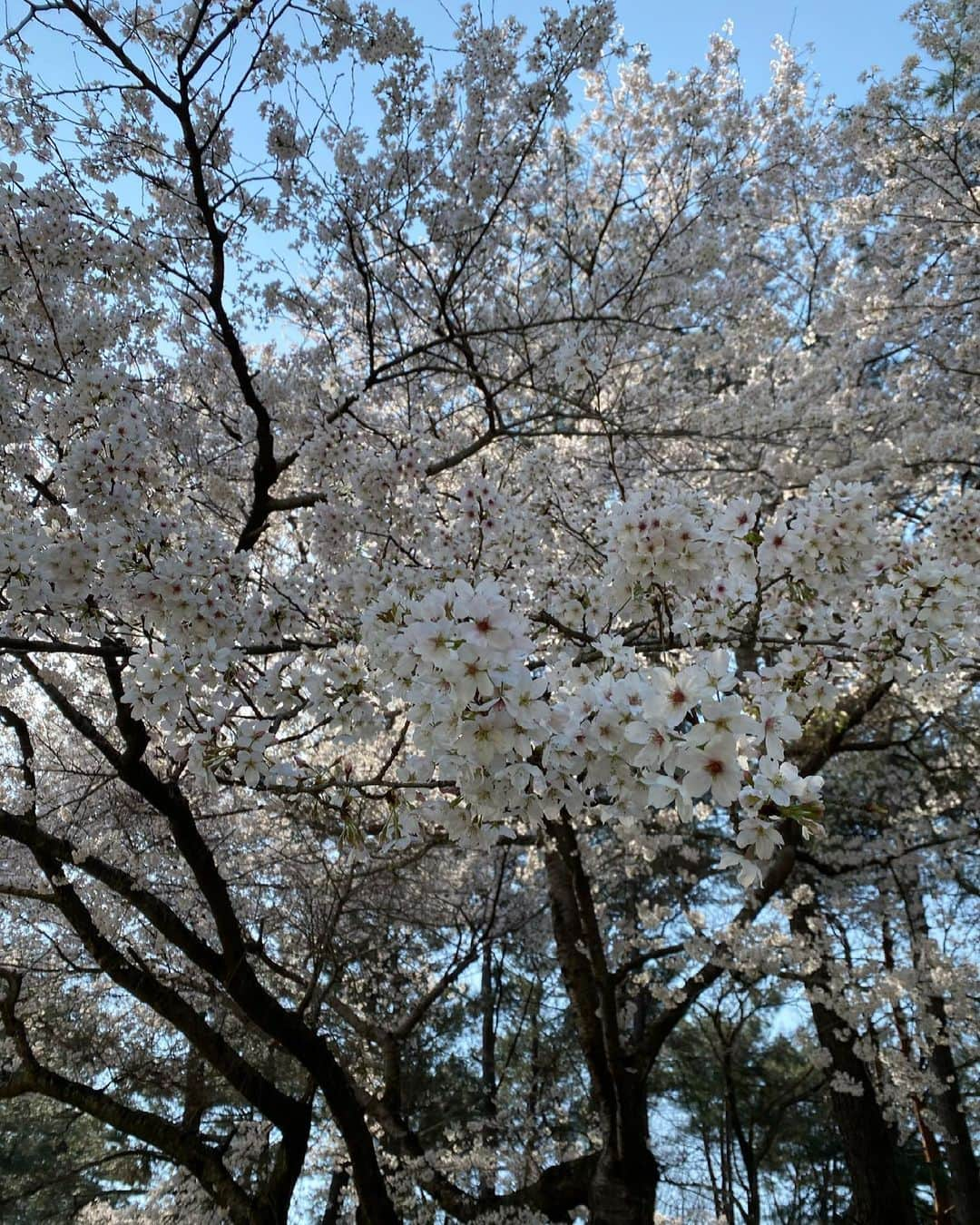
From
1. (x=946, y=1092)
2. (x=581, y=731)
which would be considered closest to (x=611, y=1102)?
(x=581, y=731)

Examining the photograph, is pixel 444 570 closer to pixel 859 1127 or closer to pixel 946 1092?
pixel 859 1127

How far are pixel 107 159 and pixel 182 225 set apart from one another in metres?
0.46

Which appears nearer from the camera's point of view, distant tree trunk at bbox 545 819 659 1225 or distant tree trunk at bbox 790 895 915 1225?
distant tree trunk at bbox 545 819 659 1225

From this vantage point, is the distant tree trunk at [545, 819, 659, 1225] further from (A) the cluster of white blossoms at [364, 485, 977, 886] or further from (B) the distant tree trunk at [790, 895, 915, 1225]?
(A) the cluster of white blossoms at [364, 485, 977, 886]

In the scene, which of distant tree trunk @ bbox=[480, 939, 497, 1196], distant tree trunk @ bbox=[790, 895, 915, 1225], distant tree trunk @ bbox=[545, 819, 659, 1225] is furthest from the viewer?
distant tree trunk @ bbox=[480, 939, 497, 1196]

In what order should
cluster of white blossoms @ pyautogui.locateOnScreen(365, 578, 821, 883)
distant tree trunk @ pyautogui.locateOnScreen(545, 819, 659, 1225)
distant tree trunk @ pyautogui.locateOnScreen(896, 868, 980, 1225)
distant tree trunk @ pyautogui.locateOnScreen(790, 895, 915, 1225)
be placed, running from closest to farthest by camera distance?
cluster of white blossoms @ pyautogui.locateOnScreen(365, 578, 821, 883) < distant tree trunk @ pyautogui.locateOnScreen(545, 819, 659, 1225) < distant tree trunk @ pyautogui.locateOnScreen(790, 895, 915, 1225) < distant tree trunk @ pyautogui.locateOnScreen(896, 868, 980, 1225)

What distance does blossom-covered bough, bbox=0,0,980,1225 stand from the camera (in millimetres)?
1971

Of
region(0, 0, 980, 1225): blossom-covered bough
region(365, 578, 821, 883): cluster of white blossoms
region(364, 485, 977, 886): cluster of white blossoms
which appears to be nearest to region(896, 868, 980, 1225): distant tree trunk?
region(0, 0, 980, 1225): blossom-covered bough

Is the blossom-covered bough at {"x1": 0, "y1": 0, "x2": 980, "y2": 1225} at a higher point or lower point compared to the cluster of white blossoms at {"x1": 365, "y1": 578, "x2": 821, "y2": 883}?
higher

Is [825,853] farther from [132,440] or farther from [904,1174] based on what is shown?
[132,440]

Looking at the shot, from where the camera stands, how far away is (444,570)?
255 cm

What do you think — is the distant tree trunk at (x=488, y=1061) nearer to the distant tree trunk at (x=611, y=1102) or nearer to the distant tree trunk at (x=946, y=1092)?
the distant tree trunk at (x=611, y=1102)

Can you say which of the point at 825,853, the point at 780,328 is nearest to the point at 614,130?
the point at 780,328

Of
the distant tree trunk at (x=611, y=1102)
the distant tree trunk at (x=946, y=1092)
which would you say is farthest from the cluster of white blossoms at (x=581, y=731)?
the distant tree trunk at (x=946, y=1092)
